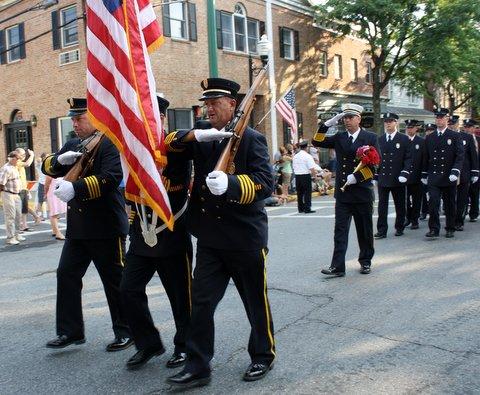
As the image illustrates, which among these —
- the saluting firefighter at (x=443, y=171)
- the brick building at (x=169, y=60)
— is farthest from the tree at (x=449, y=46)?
the saluting firefighter at (x=443, y=171)

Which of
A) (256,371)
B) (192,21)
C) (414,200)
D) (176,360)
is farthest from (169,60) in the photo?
(256,371)

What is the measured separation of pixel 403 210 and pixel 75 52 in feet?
47.7

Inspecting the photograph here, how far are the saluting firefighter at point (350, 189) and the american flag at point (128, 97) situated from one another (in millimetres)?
3314

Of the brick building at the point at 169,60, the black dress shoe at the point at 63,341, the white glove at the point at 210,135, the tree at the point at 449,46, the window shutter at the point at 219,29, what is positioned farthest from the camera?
the tree at the point at 449,46

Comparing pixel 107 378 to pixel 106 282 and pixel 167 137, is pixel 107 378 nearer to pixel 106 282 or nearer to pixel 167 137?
pixel 106 282

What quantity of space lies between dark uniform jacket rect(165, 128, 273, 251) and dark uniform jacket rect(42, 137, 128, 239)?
0.66 m

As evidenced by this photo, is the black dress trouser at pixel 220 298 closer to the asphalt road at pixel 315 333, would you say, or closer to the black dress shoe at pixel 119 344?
the asphalt road at pixel 315 333

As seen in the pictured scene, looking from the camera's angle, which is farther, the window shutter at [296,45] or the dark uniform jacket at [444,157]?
the window shutter at [296,45]

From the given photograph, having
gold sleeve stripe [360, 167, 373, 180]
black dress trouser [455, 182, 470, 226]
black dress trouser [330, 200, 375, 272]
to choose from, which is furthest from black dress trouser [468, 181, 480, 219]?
gold sleeve stripe [360, 167, 373, 180]

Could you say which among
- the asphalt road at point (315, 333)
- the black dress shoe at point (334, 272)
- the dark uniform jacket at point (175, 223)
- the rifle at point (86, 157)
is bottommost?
the asphalt road at point (315, 333)

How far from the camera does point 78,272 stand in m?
4.41

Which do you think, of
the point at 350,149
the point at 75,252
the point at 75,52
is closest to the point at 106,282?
the point at 75,252

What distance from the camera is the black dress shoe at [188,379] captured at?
11.6 feet

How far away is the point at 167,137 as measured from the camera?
12.7ft
